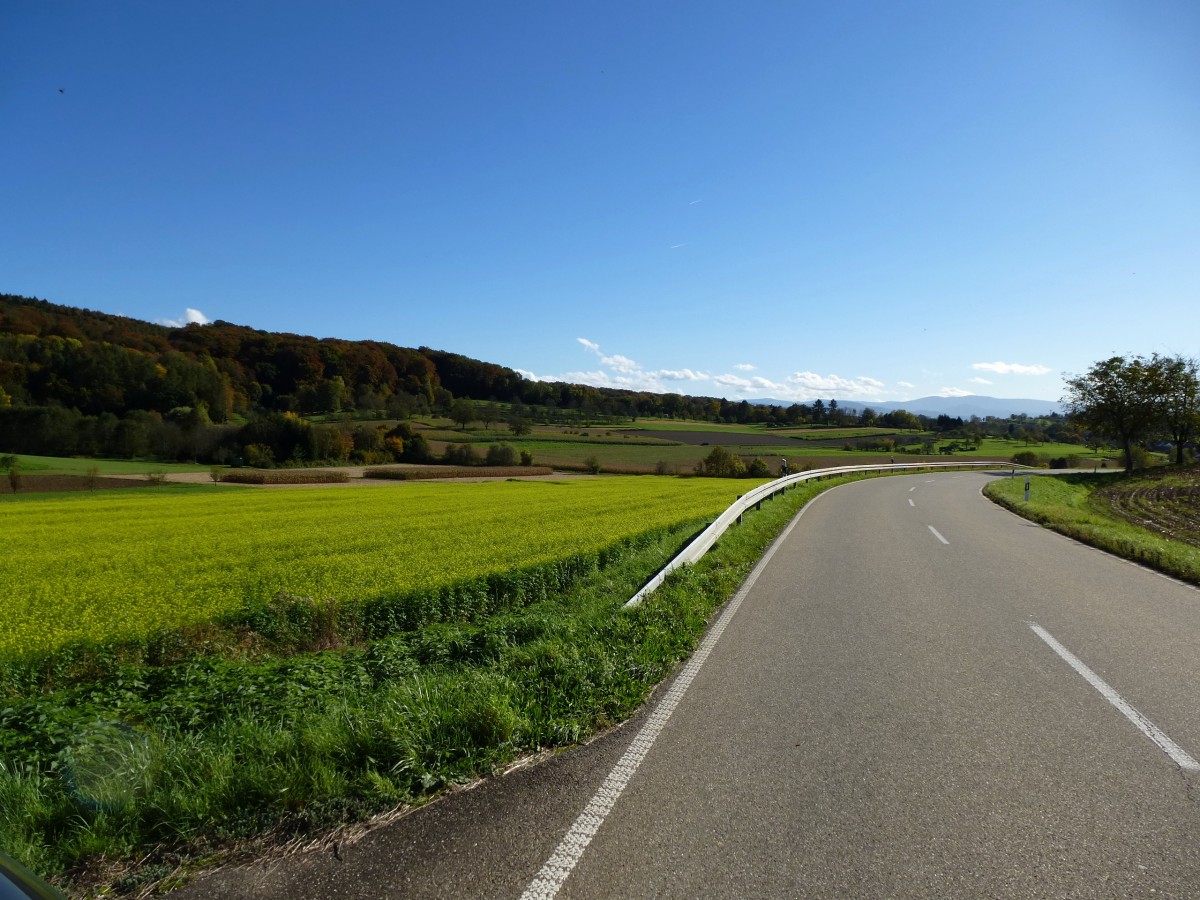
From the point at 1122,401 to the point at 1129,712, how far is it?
1993 inches

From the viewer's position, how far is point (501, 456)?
5762 centimetres

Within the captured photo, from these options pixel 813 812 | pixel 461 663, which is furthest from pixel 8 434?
pixel 813 812

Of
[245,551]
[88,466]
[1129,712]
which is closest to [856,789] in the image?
[1129,712]

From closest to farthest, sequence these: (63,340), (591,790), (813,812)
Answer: (813,812) → (591,790) → (63,340)

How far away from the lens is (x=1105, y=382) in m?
43.8

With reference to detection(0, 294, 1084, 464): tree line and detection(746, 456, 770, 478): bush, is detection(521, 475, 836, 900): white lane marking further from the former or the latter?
detection(0, 294, 1084, 464): tree line

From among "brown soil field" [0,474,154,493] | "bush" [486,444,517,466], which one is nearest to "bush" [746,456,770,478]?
"bush" [486,444,517,466]

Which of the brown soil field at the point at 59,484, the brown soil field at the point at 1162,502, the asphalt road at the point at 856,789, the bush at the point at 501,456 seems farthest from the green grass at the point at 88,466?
the brown soil field at the point at 1162,502

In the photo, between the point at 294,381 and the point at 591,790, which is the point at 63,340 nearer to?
the point at 294,381

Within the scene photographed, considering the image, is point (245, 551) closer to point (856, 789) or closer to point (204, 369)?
point (856, 789)

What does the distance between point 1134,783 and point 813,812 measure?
71.0 inches

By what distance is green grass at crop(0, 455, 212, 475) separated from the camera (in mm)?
36188

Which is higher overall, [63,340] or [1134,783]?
[63,340]

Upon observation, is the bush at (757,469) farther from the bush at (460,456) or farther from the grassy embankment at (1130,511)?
the bush at (460,456)
